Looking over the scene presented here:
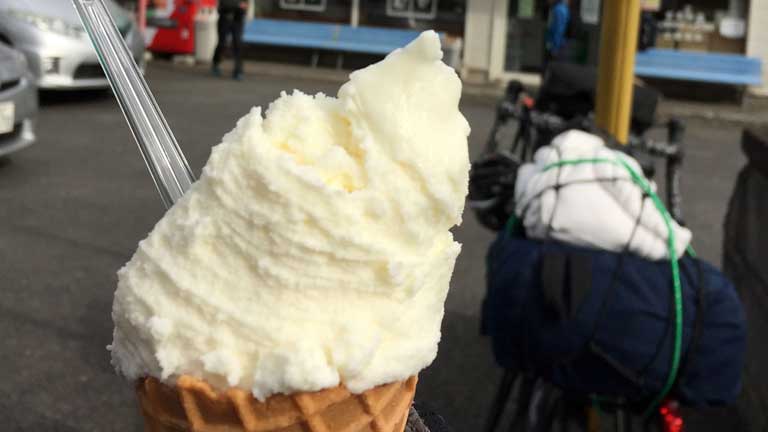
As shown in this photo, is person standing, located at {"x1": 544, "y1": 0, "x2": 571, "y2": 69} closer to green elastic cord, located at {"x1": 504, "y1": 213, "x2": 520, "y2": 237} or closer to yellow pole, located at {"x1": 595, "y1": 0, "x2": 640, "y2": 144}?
yellow pole, located at {"x1": 595, "y1": 0, "x2": 640, "y2": 144}

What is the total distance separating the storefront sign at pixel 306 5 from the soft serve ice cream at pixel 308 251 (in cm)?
1686

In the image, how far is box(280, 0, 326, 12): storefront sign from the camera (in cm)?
1772

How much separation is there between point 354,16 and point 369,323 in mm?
16672

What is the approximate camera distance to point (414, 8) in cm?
1697

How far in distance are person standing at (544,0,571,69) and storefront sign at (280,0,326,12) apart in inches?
201

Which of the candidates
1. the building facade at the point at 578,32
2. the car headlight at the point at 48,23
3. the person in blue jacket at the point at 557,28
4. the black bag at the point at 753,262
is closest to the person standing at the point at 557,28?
the person in blue jacket at the point at 557,28

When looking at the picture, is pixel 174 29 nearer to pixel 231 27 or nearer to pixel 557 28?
pixel 231 27

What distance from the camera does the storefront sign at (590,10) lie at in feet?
50.5

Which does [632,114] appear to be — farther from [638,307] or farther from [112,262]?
[112,262]

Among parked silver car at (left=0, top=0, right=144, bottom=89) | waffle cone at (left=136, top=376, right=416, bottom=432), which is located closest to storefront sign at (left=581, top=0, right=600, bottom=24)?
parked silver car at (left=0, top=0, right=144, bottom=89)

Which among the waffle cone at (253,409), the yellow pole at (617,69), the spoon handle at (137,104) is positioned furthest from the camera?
the yellow pole at (617,69)

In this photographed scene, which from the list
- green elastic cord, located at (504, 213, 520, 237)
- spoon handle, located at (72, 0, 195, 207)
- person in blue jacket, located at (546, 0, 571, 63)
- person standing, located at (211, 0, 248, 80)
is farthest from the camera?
person standing, located at (211, 0, 248, 80)

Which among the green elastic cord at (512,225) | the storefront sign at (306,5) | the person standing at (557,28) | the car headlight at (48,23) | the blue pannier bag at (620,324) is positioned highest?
the storefront sign at (306,5)

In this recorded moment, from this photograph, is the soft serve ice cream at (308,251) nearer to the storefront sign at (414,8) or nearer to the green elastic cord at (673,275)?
the green elastic cord at (673,275)
